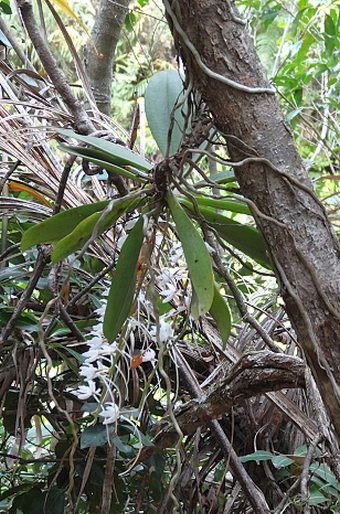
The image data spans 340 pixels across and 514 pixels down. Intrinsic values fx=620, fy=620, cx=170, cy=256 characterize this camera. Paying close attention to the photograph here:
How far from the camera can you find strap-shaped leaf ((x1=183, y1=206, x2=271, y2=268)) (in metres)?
0.54

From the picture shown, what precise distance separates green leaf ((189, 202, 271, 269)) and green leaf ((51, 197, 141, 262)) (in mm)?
65

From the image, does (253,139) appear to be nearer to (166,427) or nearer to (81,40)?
(166,427)

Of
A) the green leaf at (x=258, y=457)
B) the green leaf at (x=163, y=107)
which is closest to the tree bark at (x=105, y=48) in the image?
the green leaf at (x=163, y=107)

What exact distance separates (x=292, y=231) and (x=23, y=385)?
1.35 feet

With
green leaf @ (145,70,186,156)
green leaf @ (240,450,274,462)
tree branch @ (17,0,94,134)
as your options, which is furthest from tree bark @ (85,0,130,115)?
green leaf @ (240,450,274,462)

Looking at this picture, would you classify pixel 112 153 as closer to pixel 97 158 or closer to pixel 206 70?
pixel 97 158

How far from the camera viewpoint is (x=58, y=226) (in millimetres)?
563

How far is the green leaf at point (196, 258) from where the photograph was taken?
49 cm

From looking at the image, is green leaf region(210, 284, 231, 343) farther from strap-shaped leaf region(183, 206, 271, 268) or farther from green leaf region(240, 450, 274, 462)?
green leaf region(240, 450, 274, 462)

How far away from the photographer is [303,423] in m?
0.73

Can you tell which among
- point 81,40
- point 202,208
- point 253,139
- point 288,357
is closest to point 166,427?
point 288,357

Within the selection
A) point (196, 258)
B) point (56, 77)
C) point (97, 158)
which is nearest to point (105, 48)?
point (56, 77)

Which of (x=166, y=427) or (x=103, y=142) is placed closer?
(x=103, y=142)

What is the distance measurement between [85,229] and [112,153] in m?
0.07
